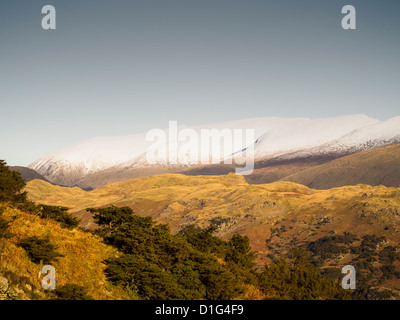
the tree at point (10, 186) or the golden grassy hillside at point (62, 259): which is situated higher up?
the tree at point (10, 186)

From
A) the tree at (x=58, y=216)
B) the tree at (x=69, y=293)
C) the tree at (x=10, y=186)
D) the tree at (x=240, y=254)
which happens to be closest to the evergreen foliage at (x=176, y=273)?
the tree at (x=240, y=254)

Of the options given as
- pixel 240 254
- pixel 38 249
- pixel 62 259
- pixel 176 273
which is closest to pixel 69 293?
pixel 38 249

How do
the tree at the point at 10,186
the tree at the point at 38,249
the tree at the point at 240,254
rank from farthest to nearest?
the tree at the point at 240,254 → the tree at the point at 10,186 → the tree at the point at 38,249

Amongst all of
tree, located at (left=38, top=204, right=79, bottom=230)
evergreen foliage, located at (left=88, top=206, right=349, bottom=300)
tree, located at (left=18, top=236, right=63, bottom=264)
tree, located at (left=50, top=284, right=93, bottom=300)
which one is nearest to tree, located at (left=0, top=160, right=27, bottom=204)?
tree, located at (left=38, top=204, right=79, bottom=230)

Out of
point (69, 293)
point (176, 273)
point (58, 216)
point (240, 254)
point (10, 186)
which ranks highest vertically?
point (10, 186)

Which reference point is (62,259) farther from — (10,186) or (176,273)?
(10,186)

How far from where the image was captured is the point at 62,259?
70.6 ft

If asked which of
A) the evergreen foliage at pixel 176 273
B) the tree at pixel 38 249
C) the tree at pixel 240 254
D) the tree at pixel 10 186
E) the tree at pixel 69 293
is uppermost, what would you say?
the tree at pixel 10 186

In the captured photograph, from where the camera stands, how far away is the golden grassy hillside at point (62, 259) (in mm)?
17836

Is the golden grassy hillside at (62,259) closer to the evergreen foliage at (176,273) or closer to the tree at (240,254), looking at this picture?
the evergreen foliage at (176,273)
